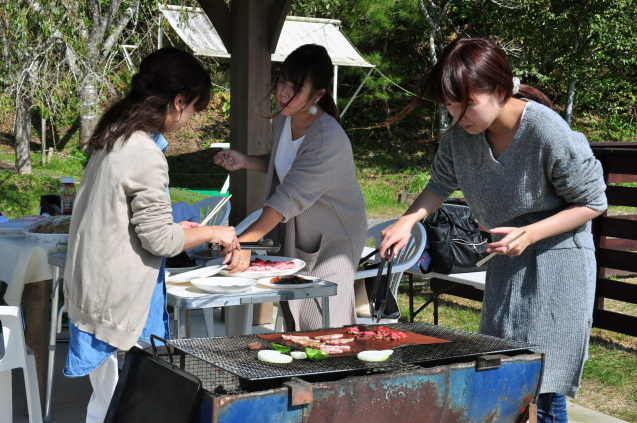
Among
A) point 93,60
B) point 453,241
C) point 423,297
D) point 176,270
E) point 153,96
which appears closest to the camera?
point 153,96

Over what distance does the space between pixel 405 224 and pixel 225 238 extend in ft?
2.28

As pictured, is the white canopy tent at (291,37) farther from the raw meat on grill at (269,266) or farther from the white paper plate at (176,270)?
the raw meat on grill at (269,266)

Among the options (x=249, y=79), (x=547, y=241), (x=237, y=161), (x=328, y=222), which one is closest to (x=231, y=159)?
(x=237, y=161)

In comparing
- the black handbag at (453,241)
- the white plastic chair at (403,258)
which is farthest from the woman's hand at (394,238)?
the black handbag at (453,241)

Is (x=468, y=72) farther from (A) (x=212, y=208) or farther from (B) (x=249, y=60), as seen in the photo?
(A) (x=212, y=208)

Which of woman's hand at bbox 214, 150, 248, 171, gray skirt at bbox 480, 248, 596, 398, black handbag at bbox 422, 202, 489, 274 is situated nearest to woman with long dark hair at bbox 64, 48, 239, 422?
woman's hand at bbox 214, 150, 248, 171

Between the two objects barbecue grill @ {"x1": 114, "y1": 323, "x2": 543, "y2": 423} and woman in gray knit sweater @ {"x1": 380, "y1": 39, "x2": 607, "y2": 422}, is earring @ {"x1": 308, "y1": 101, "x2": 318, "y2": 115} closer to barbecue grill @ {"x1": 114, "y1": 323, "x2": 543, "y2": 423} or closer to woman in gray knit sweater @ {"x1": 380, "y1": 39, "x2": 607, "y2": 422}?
woman in gray knit sweater @ {"x1": 380, "y1": 39, "x2": 607, "y2": 422}

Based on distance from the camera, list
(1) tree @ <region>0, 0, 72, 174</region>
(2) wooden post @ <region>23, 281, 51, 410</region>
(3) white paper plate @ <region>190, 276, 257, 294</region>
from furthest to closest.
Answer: (1) tree @ <region>0, 0, 72, 174</region>, (2) wooden post @ <region>23, 281, 51, 410</region>, (3) white paper plate @ <region>190, 276, 257, 294</region>

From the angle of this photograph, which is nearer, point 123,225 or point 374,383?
point 374,383

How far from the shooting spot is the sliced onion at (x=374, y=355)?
6.77 ft

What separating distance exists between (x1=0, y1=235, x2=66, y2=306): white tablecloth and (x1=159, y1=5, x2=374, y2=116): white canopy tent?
27.1 feet

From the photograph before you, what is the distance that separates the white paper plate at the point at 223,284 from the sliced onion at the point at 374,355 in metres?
0.83

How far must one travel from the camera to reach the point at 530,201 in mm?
2123

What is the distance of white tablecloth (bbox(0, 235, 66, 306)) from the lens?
3416mm
